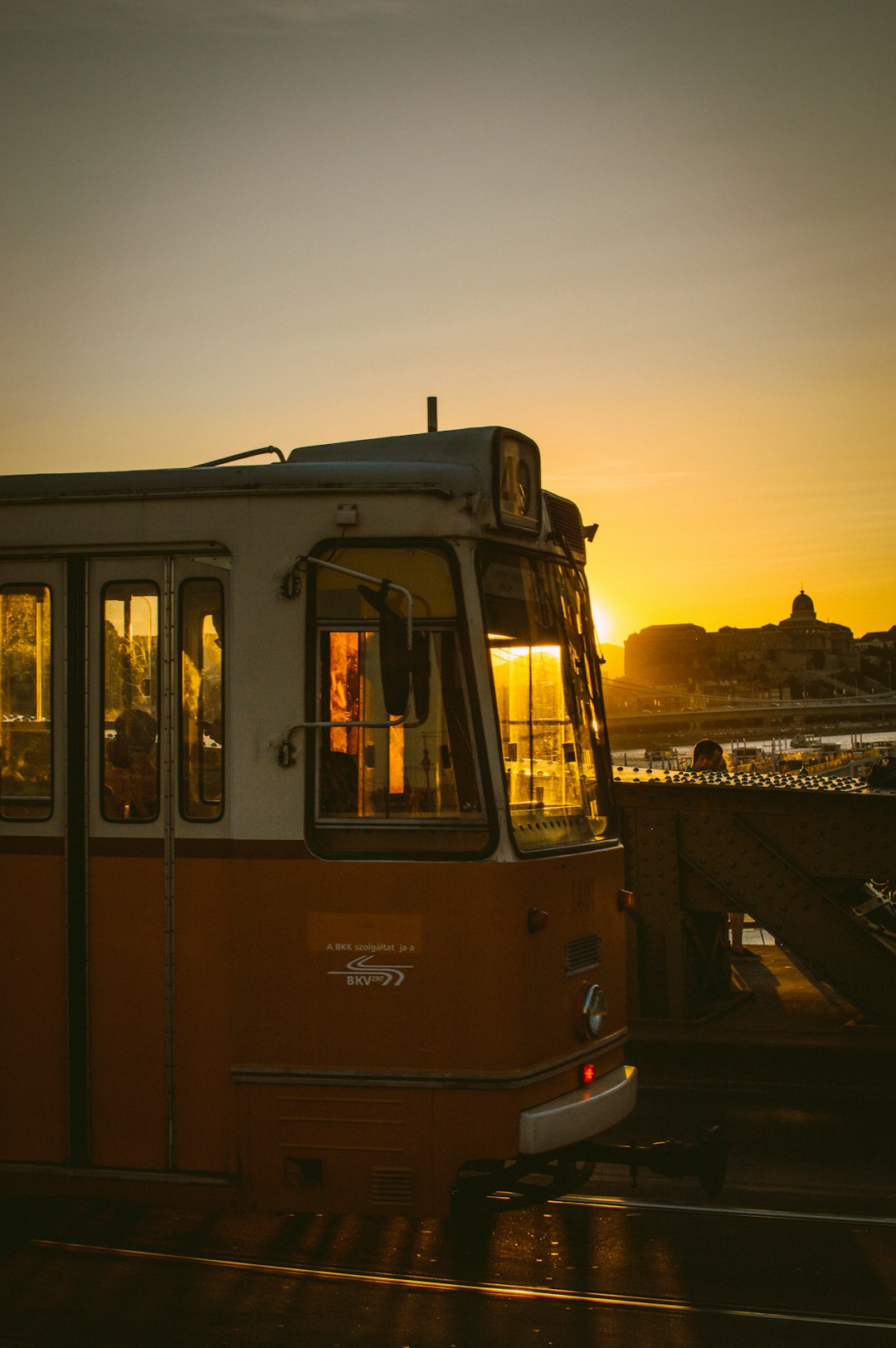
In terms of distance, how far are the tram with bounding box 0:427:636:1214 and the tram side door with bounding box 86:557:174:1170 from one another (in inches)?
0.5

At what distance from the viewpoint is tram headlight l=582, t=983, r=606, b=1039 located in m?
5.33

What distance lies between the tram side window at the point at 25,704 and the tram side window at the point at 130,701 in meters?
0.26

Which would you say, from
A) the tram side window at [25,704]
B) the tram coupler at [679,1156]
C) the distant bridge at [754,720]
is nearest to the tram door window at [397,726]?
the tram side window at [25,704]

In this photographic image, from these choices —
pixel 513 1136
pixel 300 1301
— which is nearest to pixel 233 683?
pixel 513 1136

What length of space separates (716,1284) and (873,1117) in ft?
9.55

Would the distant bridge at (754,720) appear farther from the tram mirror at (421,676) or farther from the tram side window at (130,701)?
the tram mirror at (421,676)

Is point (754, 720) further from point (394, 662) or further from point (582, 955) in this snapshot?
point (394, 662)

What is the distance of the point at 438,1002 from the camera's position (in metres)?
4.95

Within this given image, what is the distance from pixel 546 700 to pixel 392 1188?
200 centimetres

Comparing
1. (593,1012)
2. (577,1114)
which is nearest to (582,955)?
(593,1012)

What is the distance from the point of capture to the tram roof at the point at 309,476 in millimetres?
5148

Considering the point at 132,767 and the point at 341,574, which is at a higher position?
the point at 341,574

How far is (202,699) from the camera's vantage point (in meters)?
5.27

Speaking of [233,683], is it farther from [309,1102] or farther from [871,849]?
[871,849]
